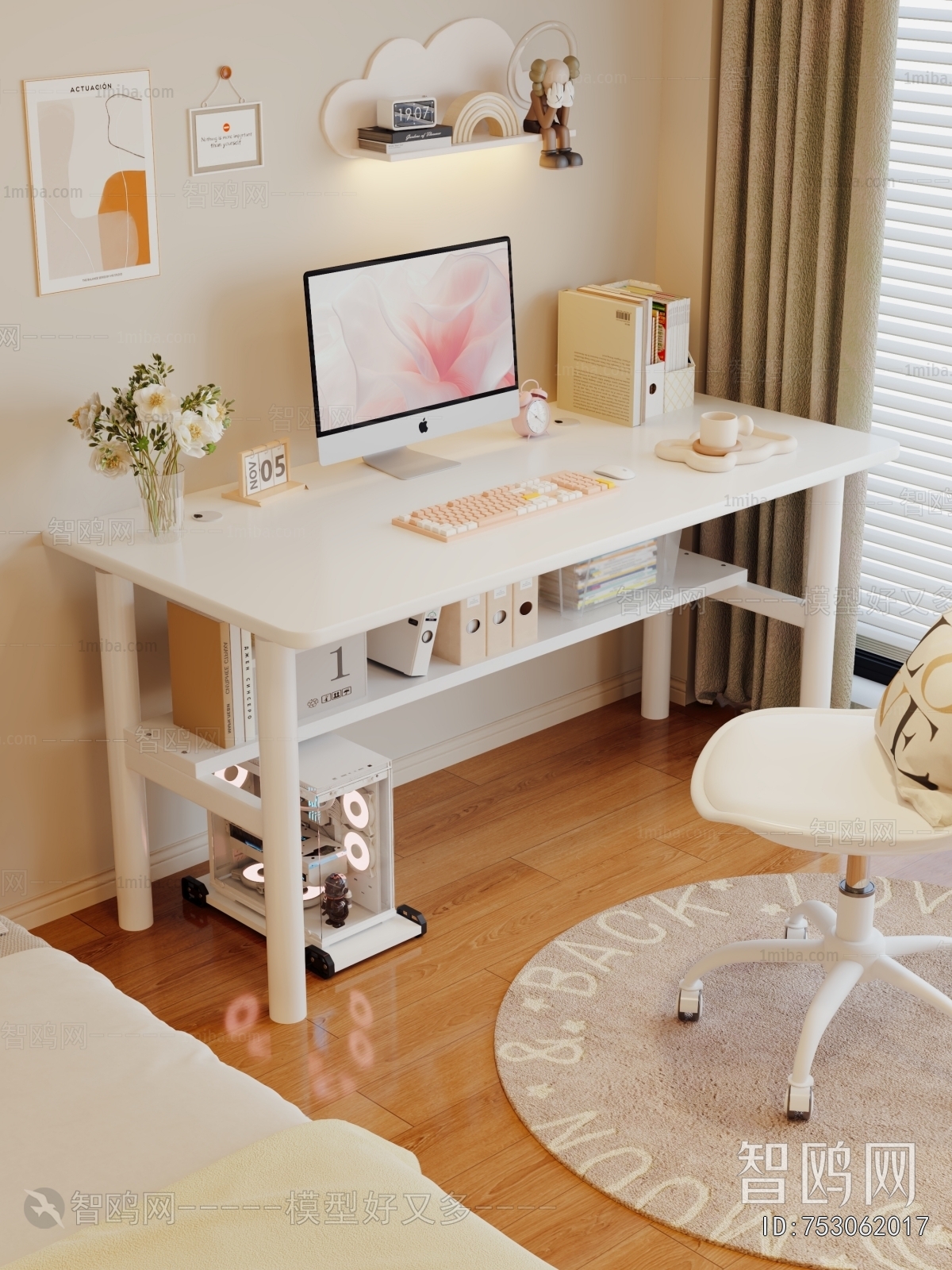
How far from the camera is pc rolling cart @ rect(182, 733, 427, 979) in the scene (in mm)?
2902

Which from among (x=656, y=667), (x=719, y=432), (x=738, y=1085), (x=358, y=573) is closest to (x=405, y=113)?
(x=719, y=432)

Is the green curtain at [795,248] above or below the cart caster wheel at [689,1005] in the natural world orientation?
above

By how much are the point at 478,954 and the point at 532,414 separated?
3.84ft

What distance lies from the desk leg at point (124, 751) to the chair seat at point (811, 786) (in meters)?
1.07

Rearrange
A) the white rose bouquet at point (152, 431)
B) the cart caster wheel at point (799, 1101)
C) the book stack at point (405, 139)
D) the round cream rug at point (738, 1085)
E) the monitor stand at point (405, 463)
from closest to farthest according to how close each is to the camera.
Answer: the round cream rug at point (738, 1085)
the cart caster wheel at point (799, 1101)
the white rose bouquet at point (152, 431)
the book stack at point (405, 139)
the monitor stand at point (405, 463)

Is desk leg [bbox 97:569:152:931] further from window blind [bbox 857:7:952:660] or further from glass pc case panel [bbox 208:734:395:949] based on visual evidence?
window blind [bbox 857:7:952:660]

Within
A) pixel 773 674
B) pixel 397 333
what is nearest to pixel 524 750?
pixel 773 674

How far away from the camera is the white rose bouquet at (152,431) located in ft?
8.80

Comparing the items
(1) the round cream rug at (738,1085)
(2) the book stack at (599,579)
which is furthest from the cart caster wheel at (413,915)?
(2) the book stack at (599,579)

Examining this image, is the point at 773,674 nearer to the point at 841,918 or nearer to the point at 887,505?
the point at 887,505

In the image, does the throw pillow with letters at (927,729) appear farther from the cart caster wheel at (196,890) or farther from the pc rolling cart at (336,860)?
the cart caster wheel at (196,890)

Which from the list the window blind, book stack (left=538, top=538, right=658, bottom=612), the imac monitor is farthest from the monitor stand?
the window blind

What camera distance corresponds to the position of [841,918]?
8.57 feet

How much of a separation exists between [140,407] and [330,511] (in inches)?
17.5
